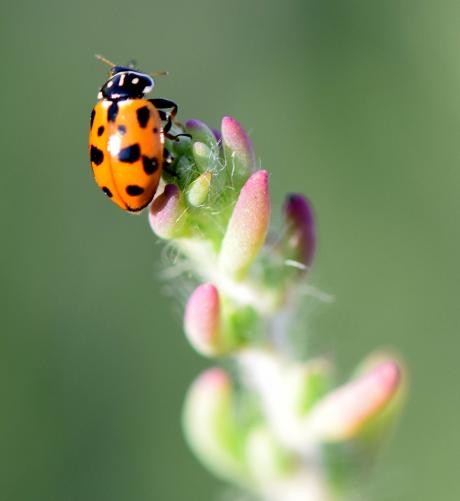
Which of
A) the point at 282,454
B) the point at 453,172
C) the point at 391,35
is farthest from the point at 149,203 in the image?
the point at 391,35

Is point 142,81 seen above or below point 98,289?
above

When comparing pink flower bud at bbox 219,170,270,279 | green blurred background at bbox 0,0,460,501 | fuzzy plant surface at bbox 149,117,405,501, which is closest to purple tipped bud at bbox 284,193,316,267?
fuzzy plant surface at bbox 149,117,405,501

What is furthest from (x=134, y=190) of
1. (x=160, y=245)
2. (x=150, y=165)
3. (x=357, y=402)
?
(x=160, y=245)

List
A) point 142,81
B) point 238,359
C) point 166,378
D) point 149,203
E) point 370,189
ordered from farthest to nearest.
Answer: point 370,189
point 166,378
point 142,81
point 238,359
point 149,203

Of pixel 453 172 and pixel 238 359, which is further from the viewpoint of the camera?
pixel 453 172

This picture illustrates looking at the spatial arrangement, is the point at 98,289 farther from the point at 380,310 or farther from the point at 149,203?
the point at 149,203

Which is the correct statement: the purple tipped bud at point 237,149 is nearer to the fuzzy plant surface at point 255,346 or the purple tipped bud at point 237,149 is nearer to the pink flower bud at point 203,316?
the fuzzy plant surface at point 255,346

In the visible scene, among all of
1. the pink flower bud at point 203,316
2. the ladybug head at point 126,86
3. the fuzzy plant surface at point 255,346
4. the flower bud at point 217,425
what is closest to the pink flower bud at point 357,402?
the fuzzy plant surface at point 255,346
